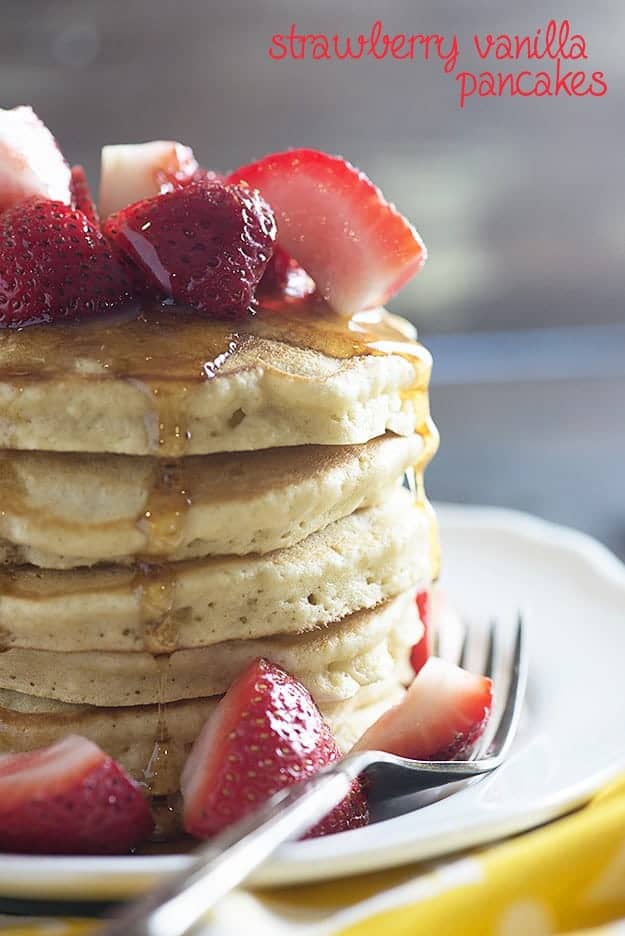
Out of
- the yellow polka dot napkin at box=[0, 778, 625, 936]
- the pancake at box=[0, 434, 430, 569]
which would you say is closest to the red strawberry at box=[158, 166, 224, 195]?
the pancake at box=[0, 434, 430, 569]

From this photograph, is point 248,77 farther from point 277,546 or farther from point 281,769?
point 281,769

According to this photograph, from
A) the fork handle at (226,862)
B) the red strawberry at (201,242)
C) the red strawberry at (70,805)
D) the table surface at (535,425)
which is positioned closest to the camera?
the fork handle at (226,862)

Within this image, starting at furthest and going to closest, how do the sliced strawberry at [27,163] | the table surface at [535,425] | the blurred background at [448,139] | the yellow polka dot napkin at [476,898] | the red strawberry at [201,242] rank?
the blurred background at [448,139] → the table surface at [535,425] → the sliced strawberry at [27,163] → the red strawberry at [201,242] → the yellow polka dot napkin at [476,898]

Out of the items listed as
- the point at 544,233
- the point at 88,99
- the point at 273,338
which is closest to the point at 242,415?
the point at 273,338

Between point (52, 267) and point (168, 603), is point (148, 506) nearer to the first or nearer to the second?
point (168, 603)

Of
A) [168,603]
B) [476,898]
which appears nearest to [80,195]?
[168,603]

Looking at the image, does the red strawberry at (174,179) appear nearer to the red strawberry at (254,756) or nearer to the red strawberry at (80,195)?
the red strawberry at (80,195)

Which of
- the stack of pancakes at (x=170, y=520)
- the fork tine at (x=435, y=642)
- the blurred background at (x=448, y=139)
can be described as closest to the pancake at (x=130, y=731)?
the stack of pancakes at (x=170, y=520)
